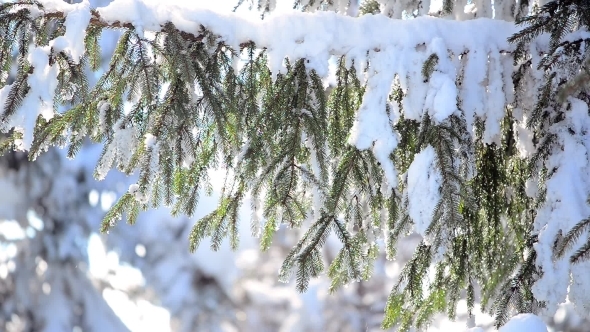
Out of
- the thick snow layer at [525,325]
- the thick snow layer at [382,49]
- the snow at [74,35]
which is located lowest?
the thick snow layer at [525,325]

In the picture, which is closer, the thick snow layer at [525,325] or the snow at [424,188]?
the thick snow layer at [525,325]

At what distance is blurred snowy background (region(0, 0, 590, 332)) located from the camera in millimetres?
6945

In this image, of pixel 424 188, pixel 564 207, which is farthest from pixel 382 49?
pixel 564 207

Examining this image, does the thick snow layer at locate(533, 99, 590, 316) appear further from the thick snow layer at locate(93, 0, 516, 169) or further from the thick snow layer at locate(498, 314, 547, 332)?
the thick snow layer at locate(498, 314, 547, 332)

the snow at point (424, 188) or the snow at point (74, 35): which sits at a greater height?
the snow at point (74, 35)

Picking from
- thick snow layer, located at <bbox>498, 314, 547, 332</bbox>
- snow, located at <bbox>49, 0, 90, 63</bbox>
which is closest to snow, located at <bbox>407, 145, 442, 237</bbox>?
thick snow layer, located at <bbox>498, 314, 547, 332</bbox>

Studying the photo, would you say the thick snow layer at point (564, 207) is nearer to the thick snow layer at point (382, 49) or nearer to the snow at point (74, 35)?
the thick snow layer at point (382, 49)

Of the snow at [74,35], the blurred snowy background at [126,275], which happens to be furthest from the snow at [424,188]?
the blurred snowy background at [126,275]

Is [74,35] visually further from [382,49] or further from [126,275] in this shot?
[126,275]

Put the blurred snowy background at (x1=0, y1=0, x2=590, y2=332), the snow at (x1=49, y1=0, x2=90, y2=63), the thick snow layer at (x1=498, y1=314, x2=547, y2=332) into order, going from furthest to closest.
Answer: the blurred snowy background at (x1=0, y1=0, x2=590, y2=332) → the snow at (x1=49, y1=0, x2=90, y2=63) → the thick snow layer at (x1=498, y1=314, x2=547, y2=332)

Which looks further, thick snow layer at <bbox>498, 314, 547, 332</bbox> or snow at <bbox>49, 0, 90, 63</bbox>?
snow at <bbox>49, 0, 90, 63</bbox>

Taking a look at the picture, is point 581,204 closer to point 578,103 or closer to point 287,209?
point 578,103

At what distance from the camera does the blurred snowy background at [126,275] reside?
6.95 meters

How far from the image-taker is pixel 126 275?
7234mm
